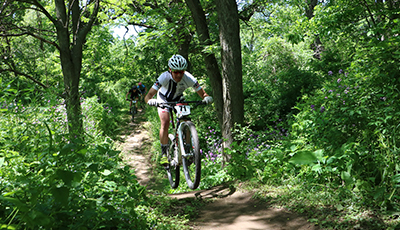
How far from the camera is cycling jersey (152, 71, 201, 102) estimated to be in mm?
5571

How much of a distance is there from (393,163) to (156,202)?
312 cm

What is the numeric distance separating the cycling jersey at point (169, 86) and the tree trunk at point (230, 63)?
1094 millimetres

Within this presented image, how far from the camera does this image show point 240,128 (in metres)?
6.46

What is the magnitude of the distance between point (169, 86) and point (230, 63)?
160 cm

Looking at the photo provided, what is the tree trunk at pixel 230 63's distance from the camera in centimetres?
→ 630

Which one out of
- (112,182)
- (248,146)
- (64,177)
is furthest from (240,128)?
(64,177)

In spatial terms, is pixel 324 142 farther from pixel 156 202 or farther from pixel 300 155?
pixel 156 202

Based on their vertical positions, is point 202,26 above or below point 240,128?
above

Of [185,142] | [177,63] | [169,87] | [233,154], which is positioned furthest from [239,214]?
[177,63]

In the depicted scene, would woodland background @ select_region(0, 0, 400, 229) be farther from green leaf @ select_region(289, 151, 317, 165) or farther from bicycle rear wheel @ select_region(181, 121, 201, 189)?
bicycle rear wheel @ select_region(181, 121, 201, 189)

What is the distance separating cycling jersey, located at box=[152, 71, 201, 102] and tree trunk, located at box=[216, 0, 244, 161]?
43.1 inches

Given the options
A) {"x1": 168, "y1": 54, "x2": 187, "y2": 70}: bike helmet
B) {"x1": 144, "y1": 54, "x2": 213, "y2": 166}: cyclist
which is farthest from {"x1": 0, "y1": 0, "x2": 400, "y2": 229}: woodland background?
{"x1": 168, "y1": 54, "x2": 187, "y2": 70}: bike helmet

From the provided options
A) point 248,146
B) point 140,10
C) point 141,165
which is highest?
point 140,10

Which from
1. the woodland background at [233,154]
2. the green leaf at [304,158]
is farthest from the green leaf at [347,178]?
the green leaf at [304,158]
